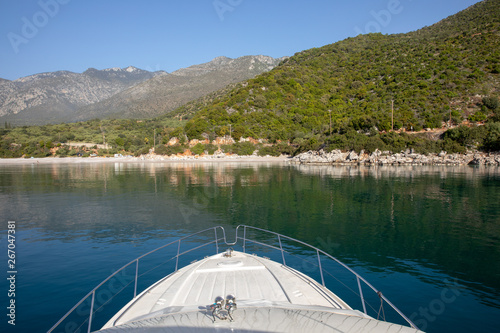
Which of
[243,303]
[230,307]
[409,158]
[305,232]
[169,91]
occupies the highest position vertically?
[169,91]

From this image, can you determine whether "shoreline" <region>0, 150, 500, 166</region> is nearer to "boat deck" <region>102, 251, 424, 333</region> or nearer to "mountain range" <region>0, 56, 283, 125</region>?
"boat deck" <region>102, 251, 424, 333</region>

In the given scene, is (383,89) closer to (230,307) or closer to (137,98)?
(230,307)

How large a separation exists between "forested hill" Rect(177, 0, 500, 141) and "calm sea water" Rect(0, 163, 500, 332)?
135 feet

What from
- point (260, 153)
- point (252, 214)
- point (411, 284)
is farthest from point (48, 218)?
point (260, 153)

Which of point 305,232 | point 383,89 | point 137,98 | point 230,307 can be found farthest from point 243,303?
point 137,98

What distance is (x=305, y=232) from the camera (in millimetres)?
14070

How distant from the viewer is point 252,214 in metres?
17.7

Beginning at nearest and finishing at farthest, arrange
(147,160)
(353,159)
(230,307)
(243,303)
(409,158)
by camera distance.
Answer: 1. (230,307)
2. (243,303)
3. (409,158)
4. (353,159)
5. (147,160)

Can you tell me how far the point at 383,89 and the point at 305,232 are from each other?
251ft

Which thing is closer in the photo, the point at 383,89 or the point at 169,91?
the point at 383,89

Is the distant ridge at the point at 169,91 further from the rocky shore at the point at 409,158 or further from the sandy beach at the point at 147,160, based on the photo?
the rocky shore at the point at 409,158

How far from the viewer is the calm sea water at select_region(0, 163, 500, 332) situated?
794cm

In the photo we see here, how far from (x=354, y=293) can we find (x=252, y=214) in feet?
31.9

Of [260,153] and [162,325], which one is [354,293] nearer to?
[162,325]
